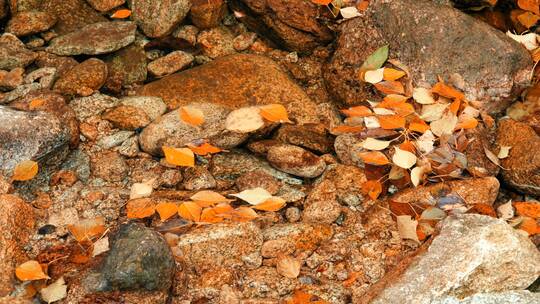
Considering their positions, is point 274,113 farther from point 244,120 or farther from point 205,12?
point 205,12

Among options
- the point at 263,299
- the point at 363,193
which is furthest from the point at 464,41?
the point at 263,299

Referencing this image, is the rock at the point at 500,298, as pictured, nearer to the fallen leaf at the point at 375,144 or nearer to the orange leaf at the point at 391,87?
the fallen leaf at the point at 375,144

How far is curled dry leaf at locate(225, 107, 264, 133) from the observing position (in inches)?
121

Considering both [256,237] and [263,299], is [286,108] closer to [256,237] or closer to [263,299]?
[256,237]

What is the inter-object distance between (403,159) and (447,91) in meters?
0.39

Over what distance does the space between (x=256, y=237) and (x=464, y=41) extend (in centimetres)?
126

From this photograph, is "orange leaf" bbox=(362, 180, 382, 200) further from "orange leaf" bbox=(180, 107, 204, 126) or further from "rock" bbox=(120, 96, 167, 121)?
"rock" bbox=(120, 96, 167, 121)

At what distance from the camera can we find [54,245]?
269cm

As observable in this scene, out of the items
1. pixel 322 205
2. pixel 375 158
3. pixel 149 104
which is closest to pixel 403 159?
pixel 375 158

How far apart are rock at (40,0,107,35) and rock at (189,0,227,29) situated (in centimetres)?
45

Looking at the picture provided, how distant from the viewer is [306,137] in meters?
3.14

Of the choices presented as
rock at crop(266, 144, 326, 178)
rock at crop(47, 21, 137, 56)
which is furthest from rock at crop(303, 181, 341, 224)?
rock at crop(47, 21, 137, 56)

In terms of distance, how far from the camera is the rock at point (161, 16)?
355 centimetres

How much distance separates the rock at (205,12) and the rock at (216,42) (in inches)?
1.5
